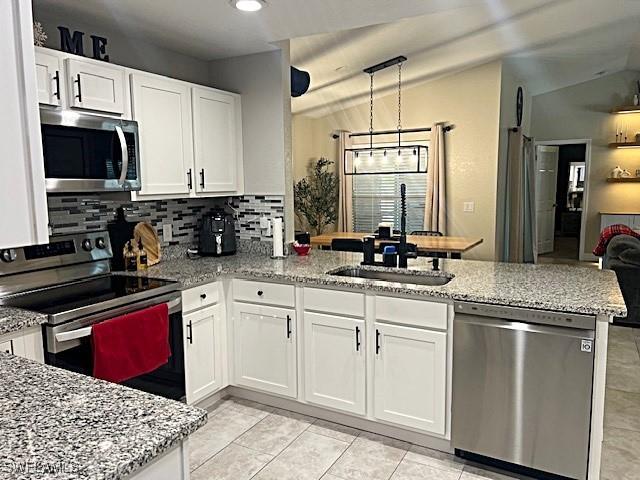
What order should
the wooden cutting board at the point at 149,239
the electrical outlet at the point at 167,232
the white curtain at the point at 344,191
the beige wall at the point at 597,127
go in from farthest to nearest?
the beige wall at the point at 597,127 → the white curtain at the point at 344,191 → the electrical outlet at the point at 167,232 → the wooden cutting board at the point at 149,239

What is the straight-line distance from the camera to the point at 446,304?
96.7 inches

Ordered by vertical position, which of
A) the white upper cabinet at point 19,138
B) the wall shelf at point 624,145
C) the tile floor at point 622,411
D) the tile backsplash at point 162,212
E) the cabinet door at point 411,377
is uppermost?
the wall shelf at point 624,145

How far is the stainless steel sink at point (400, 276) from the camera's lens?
2.93 m

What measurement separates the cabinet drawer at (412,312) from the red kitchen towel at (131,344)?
1.15 meters

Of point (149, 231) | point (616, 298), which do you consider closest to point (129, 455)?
point (616, 298)

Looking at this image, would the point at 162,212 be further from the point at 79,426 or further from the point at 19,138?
the point at 19,138

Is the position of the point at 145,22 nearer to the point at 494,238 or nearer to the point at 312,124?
the point at 312,124

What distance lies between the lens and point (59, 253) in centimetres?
273

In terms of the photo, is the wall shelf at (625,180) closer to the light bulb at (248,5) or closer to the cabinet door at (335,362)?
the cabinet door at (335,362)

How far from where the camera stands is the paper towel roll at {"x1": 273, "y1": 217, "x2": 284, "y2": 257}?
3.53m

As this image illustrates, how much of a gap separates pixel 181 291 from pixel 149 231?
709 mm

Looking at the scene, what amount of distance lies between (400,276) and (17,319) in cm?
203

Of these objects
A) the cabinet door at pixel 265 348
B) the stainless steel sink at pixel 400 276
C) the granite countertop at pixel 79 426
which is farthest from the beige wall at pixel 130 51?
the granite countertop at pixel 79 426

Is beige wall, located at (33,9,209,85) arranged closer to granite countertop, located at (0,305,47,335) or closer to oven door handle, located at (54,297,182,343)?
granite countertop, located at (0,305,47,335)
